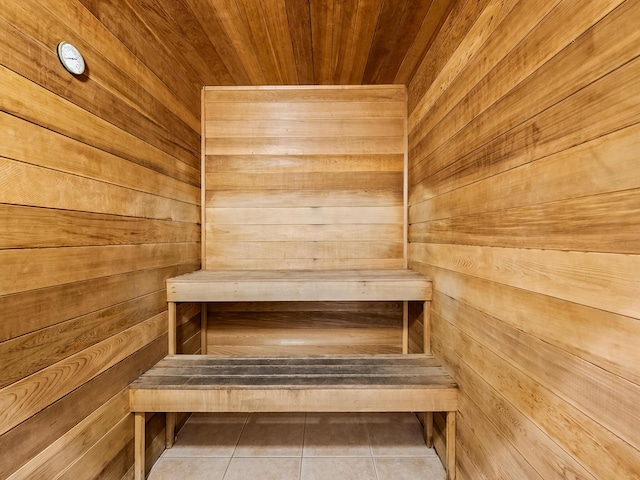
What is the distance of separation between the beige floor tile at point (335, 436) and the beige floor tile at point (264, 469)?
0.12 meters

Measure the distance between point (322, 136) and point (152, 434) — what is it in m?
2.11

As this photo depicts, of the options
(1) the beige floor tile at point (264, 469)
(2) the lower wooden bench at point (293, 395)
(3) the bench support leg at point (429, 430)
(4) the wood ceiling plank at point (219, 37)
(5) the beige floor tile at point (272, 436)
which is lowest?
(1) the beige floor tile at point (264, 469)

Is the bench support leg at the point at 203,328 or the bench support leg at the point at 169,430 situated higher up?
the bench support leg at the point at 203,328

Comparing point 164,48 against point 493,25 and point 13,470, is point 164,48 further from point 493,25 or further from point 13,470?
point 13,470

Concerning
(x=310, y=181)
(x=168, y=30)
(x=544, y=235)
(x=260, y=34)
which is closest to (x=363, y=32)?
(x=260, y=34)

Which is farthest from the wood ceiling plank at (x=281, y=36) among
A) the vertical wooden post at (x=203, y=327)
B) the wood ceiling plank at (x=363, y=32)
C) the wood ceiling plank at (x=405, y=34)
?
the vertical wooden post at (x=203, y=327)

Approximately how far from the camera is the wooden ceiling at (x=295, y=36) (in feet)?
4.63

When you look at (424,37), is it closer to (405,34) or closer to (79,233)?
(405,34)

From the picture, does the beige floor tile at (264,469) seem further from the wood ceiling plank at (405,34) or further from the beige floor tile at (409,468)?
the wood ceiling plank at (405,34)

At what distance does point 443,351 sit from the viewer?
156 centimetres

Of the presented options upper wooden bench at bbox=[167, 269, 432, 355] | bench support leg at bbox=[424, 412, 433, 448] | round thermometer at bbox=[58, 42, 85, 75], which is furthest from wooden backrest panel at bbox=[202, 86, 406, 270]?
round thermometer at bbox=[58, 42, 85, 75]

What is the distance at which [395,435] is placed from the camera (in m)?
1.82

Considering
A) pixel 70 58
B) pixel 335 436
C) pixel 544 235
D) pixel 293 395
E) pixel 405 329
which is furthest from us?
pixel 405 329

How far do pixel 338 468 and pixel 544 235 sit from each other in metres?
1.53
